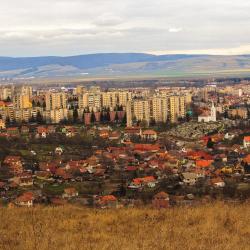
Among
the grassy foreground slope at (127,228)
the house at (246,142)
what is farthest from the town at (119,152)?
the grassy foreground slope at (127,228)

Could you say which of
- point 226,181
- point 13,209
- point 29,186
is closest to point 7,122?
point 29,186

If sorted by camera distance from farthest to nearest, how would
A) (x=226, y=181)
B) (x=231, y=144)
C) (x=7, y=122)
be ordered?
(x=7, y=122), (x=231, y=144), (x=226, y=181)

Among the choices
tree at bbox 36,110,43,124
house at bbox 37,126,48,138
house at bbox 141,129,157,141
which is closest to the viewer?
house at bbox 37,126,48,138

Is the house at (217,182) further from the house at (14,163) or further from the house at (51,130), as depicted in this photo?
the house at (51,130)

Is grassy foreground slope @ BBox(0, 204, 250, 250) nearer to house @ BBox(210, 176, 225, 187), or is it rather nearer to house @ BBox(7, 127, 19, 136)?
house @ BBox(210, 176, 225, 187)

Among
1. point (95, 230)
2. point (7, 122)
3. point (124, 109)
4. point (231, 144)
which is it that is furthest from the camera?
point (124, 109)

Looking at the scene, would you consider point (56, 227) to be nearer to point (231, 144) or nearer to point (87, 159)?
point (87, 159)

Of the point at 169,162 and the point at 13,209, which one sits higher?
the point at 13,209

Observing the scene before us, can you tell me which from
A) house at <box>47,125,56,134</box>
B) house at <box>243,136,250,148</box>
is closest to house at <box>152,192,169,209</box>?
house at <box>243,136,250,148</box>
